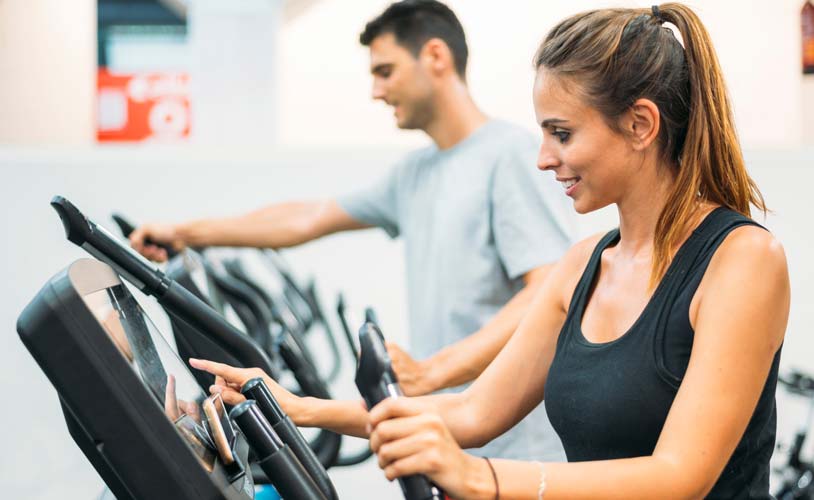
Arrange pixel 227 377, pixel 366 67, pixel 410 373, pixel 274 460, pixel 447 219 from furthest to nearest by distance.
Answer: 1. pixel 366 67
2. pixel 447 219
3. pixel 410 373
4. pixel 227 377
5. pixel 274 460

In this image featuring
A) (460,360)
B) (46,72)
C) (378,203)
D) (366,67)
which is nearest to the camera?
(460,360)

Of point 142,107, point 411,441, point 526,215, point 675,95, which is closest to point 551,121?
point 675,95

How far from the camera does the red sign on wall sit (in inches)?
366

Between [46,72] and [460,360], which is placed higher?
[46,72]

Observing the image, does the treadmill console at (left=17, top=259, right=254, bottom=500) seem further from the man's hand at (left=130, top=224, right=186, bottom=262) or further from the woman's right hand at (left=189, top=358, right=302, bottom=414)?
the man's hand at (left=130, top=224, right=186, bottom=262)

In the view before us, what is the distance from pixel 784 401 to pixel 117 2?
949 cm

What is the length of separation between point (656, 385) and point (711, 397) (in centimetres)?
10

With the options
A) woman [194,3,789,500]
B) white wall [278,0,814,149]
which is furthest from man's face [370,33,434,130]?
white wall [278,0,814,149]

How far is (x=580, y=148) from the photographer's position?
4.23 ft

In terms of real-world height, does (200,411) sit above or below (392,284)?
above

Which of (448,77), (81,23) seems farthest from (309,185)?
(81,23)

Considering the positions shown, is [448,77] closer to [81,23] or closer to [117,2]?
[81,23]

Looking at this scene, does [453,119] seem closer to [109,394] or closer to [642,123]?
[642,123]

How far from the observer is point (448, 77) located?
2.54 meters
